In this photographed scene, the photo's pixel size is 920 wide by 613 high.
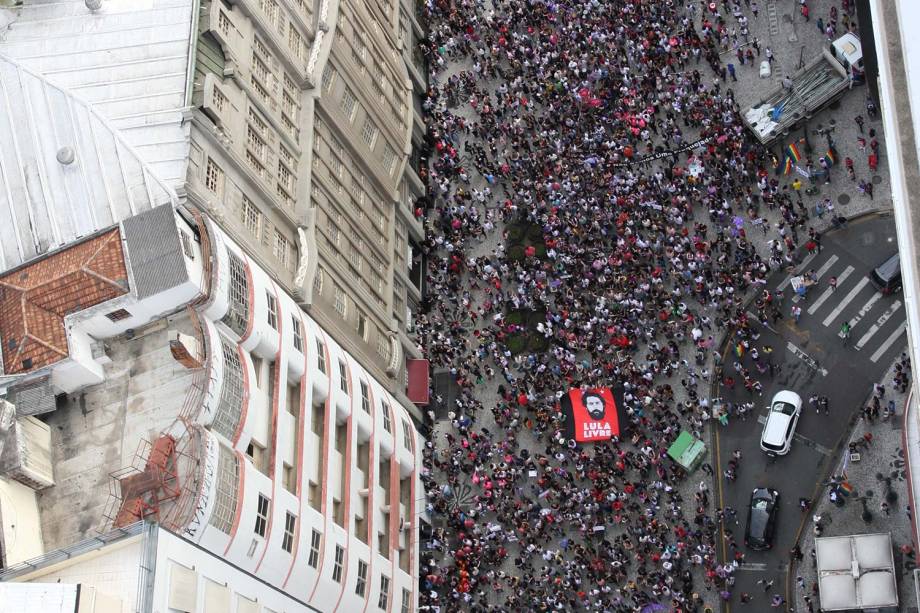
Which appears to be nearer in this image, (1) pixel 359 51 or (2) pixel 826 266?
(2) pixel 826 266

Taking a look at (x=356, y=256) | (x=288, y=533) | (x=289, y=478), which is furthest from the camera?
(x=356, y=256)

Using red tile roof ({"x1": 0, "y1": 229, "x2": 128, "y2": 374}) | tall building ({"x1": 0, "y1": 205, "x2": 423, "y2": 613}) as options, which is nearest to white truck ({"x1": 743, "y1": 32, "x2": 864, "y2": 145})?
tall building ({"x1": 0, "y1": 205, "x2": 423, "y2": 613})

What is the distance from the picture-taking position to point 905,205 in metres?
64.2

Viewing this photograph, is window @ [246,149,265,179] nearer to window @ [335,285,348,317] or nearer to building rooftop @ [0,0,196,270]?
building rooftop @ [0,0,196,270]

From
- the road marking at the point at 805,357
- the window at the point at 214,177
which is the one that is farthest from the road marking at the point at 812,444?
the window at the point at 214,177

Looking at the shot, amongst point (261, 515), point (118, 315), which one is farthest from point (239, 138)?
point (261, 515)

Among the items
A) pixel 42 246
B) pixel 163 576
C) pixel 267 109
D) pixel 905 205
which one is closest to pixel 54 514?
pixel 163 576

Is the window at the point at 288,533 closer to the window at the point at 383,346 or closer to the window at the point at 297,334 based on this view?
the window at the point at 297,334

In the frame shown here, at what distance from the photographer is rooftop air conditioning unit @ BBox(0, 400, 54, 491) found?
2542 inches

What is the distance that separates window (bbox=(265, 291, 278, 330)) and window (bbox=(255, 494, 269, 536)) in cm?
1012

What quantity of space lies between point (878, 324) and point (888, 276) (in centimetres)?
318

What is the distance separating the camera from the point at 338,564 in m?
75.4

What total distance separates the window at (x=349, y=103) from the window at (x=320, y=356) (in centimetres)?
2016

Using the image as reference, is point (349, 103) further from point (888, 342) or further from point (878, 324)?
point (888, 342)
